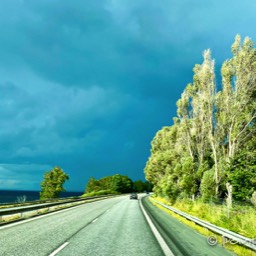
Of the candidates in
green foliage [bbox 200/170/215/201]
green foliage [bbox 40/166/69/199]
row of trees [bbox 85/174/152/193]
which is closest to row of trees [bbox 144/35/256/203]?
green foliage [bbox 200/170/215/201]

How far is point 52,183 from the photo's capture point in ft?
309

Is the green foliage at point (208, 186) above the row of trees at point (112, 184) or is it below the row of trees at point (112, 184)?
below

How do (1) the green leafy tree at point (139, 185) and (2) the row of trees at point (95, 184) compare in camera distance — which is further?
(1) the green leafy tree at point (139, 185)

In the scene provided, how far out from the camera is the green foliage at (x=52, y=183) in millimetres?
93250

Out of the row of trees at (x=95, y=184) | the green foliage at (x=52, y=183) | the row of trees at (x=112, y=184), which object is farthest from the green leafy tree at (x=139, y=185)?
the green foliage at (x=52, y=183)

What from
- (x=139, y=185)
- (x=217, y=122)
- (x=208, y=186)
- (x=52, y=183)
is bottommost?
(x=208, y=186)

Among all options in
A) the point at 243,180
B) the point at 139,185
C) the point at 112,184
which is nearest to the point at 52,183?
the point at 112,184

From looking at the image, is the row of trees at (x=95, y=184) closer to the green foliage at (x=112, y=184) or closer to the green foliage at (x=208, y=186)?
the green foliage at (x=112, y=184)

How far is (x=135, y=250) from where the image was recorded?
8875 millimetres

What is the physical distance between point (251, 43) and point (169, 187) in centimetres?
1634

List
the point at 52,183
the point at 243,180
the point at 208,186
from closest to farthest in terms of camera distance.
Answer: the point at 243,180
the point at 208,186
the point at 52,183

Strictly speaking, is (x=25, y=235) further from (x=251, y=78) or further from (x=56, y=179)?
(x=56, y=179)

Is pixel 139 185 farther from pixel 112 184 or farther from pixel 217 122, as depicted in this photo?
pixel 217 122

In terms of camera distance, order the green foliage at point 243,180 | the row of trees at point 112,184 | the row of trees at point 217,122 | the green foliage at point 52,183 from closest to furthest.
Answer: the green foliage at point 243,180 → the row of trees at point 217,122 → the green foliage at point 52,183 → the row of trees at point 112,184
